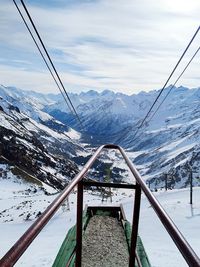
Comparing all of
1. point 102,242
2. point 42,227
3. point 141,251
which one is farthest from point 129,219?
point 42,227

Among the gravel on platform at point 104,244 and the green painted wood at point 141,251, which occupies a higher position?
the green painted wood at point 141,251

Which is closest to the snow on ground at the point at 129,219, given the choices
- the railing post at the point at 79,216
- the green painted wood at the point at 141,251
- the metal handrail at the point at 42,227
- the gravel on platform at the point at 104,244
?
the gravel on platform at the point at 104,244

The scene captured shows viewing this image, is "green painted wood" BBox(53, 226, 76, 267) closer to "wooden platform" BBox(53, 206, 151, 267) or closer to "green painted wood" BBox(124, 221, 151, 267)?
"wooden platform" BBox(53, 206, 151, 267)

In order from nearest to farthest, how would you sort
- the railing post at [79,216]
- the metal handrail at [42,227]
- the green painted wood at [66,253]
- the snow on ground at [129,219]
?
the metal handrail at [42,227]
the railing post at [79,216]
the green painted wood at [66,253]
the snow on ground at [129,219]

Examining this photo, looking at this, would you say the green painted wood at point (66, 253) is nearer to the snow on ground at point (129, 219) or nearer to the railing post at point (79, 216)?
the railing post at point (79, 216)

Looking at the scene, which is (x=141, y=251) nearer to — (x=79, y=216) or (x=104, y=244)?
(x=104, y=244)

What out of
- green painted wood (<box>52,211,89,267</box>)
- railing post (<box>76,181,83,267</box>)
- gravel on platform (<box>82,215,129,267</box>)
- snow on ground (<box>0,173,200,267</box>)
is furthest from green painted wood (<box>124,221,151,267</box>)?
snow on ground (<box>0,173,200,267</box>)

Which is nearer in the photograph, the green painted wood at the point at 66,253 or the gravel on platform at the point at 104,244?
the green painted wood at the point at 66,253
